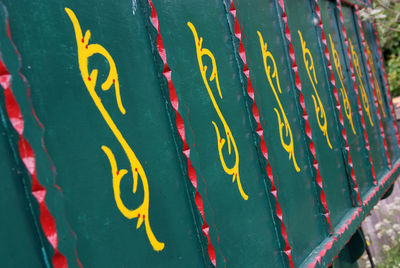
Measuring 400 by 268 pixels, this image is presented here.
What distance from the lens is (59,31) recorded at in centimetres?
130

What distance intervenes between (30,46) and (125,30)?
1.32 ft

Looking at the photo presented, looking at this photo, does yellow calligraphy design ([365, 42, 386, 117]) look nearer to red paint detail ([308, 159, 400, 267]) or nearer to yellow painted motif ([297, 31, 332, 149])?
red paint detail ([308, 159, 400, 267])

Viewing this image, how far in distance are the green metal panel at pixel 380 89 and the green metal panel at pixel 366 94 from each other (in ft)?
0.91

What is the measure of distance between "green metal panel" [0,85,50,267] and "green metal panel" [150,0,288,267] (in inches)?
26.5

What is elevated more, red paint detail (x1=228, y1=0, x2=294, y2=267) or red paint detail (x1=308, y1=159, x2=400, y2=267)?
red paint detail (x1=228, y1=0, x2=294, y2=267)

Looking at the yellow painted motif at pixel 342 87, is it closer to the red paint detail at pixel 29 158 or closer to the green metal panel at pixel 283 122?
the green metal panel at pixel 283 122

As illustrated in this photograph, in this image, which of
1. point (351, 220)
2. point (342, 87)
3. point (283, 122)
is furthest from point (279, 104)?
point (342, 87)

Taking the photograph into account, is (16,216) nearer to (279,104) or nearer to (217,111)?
(217,111)

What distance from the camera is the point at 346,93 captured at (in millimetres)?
3725

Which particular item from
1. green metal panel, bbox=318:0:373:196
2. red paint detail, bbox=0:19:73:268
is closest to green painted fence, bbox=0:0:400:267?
red paint detail, bbox=0:19:73:268

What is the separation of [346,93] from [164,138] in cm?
236

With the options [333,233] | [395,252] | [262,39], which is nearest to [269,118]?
[262,39]

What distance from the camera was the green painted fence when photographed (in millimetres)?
1144

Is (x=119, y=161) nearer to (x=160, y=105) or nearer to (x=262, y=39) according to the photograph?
(x=160, y=105)
